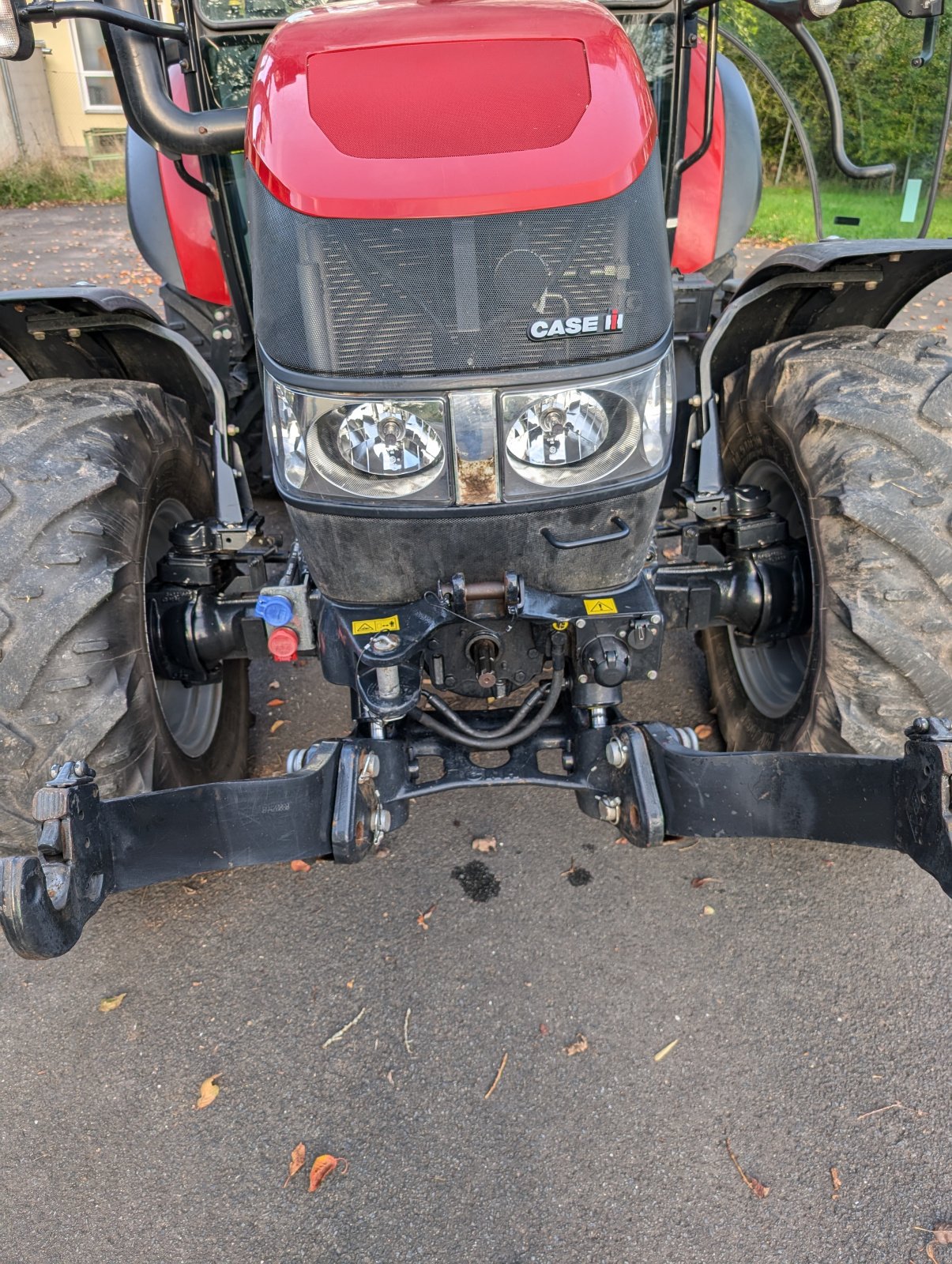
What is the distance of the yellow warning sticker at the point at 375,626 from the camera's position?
6.89 ft

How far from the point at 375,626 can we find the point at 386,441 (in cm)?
42

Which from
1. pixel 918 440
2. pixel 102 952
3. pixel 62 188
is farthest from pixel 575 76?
pixel 62 188

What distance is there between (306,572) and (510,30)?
1.32 metres

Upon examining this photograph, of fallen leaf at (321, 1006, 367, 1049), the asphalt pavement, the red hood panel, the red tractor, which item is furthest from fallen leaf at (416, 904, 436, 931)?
the red hood panel

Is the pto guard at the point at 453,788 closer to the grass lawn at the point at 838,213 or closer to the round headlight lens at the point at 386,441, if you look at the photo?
the round headlight lens at the point at 386,441

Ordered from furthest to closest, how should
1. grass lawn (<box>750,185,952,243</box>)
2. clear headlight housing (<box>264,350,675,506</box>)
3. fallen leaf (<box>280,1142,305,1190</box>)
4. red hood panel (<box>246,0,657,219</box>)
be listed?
grass lawn (<box>750,185,952,243</box>), fallen leaf (<box>280,1142,305,1190</box>), clear headlight housing (<box>264,350,675,506</box>), red hood panel (<box>246,0,657,219</box>)

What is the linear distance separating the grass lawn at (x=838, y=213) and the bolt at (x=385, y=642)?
2.86 metres

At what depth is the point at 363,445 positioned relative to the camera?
6.28ft

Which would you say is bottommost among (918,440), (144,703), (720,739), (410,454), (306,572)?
(720,739)

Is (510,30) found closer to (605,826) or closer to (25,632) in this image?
(25,632)

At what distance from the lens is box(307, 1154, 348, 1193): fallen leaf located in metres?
2.10

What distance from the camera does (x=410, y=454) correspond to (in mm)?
1915

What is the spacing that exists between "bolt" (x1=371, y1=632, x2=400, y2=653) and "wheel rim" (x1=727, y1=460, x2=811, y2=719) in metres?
1.29

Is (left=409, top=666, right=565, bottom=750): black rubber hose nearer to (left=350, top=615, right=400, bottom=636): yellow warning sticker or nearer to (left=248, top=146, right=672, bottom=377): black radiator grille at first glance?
(left=350, top=615, right=400, bottom=636): yellow warning sticker
